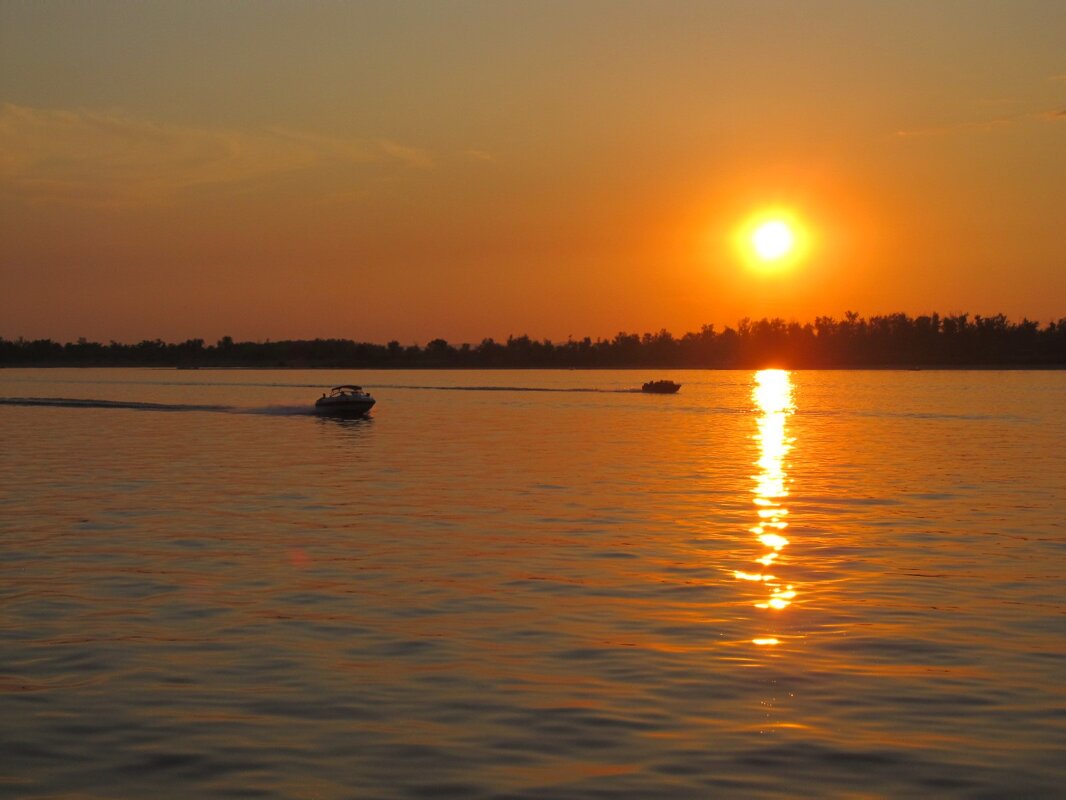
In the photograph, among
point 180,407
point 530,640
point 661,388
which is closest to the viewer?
point 530,640

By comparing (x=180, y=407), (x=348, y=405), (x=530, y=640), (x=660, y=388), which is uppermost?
(x=348, y=405)

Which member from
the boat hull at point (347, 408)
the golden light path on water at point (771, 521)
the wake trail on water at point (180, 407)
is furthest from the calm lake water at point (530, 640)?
the wake trail on water at point (180, 407)

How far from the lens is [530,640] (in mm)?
19797

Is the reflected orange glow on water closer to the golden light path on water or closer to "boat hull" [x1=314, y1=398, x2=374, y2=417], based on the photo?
the golden light path on water

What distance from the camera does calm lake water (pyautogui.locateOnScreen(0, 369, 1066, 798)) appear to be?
44.7 feet

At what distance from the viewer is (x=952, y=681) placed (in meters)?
17.2

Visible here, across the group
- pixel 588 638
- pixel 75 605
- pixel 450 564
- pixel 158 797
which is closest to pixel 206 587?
pixel 75 605

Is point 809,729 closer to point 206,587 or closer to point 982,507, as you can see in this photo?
point 206,587

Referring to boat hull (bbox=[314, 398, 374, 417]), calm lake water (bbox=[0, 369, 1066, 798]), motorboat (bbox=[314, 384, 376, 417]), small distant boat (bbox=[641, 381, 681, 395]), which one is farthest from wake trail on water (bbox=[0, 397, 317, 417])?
calm lake water (bbox=[0, 369, 1066, 798])

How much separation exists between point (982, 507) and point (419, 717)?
98.1 ft

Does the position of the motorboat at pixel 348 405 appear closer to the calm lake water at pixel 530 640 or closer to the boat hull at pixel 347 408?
the boat hull at pixel 347 408

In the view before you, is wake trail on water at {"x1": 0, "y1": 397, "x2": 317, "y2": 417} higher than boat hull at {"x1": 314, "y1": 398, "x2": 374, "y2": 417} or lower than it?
lower

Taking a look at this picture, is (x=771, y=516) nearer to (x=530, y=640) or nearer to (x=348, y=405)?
(x=530, y=640)

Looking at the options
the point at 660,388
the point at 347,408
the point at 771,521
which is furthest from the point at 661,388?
the point at 771,521
